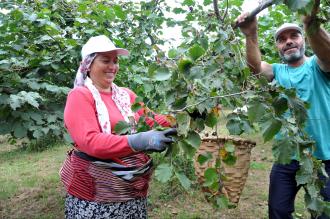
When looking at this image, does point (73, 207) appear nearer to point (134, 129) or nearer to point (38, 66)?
point (134, 129)

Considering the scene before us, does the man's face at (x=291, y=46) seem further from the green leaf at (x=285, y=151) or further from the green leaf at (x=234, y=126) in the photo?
the green leaf at (x=285, y=151)

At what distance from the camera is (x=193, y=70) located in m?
1.38

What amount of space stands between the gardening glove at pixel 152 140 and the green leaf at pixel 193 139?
0.14 meters

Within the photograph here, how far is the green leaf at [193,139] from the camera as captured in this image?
1.38 m

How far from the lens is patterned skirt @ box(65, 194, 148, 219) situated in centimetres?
217

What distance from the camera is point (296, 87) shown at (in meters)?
2.55

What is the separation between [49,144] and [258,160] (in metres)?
5.04

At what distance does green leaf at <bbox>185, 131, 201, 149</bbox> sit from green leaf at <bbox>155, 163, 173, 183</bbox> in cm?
12

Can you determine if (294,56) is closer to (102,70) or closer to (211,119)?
(102,70)

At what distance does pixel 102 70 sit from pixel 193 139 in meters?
1.01

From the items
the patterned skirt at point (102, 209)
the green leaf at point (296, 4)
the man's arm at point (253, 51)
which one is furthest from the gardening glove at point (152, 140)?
the man's arm at point (253, 51)

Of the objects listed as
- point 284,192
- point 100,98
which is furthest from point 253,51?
point 100,98

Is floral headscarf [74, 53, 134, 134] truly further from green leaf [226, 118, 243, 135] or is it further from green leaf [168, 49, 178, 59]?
green leaf [226, 118, 243, 135]

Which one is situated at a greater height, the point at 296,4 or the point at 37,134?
the point at 296,4
